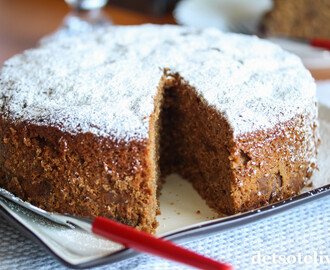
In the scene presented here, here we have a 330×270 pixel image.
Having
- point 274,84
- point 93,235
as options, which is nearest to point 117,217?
point 93,235

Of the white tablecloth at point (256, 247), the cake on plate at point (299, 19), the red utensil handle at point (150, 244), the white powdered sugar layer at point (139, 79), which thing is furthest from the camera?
the cake on plate at point (299, 19)

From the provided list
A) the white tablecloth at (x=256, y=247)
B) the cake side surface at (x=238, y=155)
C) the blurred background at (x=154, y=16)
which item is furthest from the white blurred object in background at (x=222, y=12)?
the white tablecloth at (x=256, y=247)

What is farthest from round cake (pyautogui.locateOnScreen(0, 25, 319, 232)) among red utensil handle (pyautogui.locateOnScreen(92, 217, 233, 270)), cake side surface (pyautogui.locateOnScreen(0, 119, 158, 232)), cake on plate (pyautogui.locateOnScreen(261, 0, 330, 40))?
cake on plate (pyautogui.locateOnScreen(261, 0, 330, 40))

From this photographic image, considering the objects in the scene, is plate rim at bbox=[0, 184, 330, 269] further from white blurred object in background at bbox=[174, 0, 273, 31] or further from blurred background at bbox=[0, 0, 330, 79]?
white blurred object in background at bbox=[174, 0, 273, 31]

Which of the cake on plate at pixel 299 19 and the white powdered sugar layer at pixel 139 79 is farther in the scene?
the cake on plate at pixel 299 19

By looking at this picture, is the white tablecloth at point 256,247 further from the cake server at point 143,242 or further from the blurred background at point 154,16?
the blurred background at point 154,16

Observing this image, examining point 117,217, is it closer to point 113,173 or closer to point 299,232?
point 113,173

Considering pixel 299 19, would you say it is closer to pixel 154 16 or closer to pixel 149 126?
pixel 154 16


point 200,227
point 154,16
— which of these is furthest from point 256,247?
point 154,16
